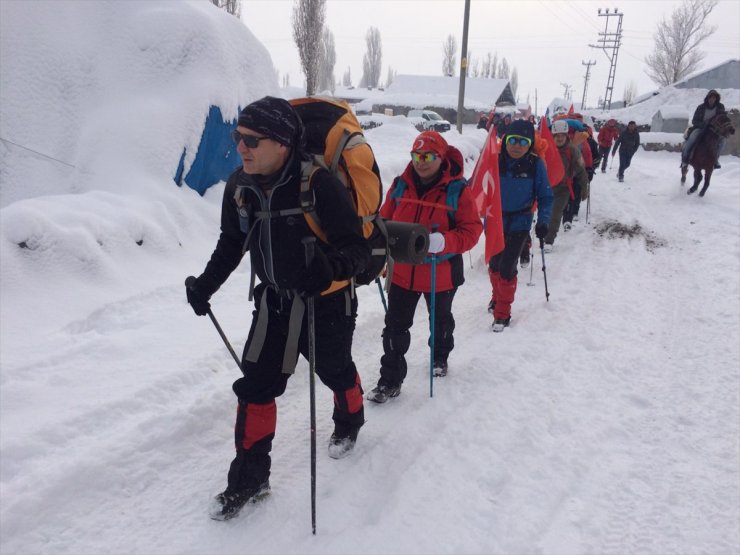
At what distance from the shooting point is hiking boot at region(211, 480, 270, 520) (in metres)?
2.63

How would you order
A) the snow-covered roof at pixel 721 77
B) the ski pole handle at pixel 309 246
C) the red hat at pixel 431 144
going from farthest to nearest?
the snow-covered roof at pixel 721 77 → the red hat at pixel 431 144 → the ski pole handle at pixel 309 246

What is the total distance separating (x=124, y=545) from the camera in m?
2.48

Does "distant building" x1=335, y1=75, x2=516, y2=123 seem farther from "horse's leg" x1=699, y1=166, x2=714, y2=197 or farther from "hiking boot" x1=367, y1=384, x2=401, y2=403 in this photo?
"hiking boot" x1=367, y1=384, x2=401, y2=403

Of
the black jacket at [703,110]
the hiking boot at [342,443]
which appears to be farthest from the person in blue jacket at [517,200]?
the black jacket at [703,110]

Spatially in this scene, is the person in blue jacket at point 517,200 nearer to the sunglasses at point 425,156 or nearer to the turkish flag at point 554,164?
the sunglasses at point 425,156

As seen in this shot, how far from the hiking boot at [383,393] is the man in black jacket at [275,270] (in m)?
0.89

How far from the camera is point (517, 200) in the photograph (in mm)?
5520

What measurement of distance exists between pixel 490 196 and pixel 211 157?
4847mm

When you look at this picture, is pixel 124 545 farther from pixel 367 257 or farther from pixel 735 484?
pixel 735 484

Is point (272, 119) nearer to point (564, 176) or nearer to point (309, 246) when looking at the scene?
point (309, 246)

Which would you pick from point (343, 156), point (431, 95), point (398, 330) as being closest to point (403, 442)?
point (398, 330)

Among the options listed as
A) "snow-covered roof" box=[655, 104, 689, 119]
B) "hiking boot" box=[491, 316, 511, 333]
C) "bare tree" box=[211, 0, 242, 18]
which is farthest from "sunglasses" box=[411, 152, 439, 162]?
"snow-covered roof" box=[655, 104, 689, 119]

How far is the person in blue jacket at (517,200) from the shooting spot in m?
5.46

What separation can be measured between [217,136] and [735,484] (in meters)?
7.65
